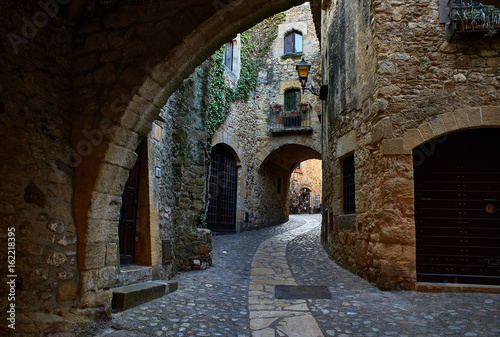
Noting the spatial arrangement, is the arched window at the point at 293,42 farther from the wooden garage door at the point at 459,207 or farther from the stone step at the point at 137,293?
the stone step at the point at 137,293

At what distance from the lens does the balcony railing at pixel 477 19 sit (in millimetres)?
4527

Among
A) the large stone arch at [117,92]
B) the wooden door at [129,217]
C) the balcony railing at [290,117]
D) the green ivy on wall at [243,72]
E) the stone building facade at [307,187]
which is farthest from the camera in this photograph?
the stone building facade at [307,187]

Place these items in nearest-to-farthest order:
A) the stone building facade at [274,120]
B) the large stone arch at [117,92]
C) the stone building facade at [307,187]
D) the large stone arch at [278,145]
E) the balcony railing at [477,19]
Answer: the large stone arch at [117,92], the balcony railing at [477,19], the stone building facade at [274,120], the large stone arch at [278,145], the stone building facade at [307,187]

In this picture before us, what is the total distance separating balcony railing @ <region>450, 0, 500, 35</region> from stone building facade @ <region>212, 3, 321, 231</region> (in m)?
7.64

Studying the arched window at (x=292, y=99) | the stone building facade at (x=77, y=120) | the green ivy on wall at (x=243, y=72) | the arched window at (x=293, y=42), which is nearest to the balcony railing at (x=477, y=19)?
the stone building facade at (x=77, y=120)

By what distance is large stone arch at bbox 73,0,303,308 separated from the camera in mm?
2848

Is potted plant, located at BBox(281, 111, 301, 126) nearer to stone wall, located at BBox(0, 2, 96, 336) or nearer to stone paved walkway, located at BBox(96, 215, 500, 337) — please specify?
stone paved walkway, located at BBox(96, 215, 500, 337)

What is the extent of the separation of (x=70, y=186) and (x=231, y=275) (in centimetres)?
309

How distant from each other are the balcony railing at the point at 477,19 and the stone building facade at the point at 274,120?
7.64 metres

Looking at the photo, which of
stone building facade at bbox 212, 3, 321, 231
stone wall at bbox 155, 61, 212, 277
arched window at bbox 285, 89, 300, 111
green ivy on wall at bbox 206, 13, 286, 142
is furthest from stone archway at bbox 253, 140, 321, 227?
stone wall at bbox 155, 61, 212, 277

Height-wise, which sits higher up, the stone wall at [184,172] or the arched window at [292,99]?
the arched window at [292,99]

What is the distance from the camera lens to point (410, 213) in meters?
4.55

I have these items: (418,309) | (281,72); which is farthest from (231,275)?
(281,72)

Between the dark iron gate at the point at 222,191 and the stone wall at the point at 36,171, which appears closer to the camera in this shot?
the stone wall at the point at 36,171
